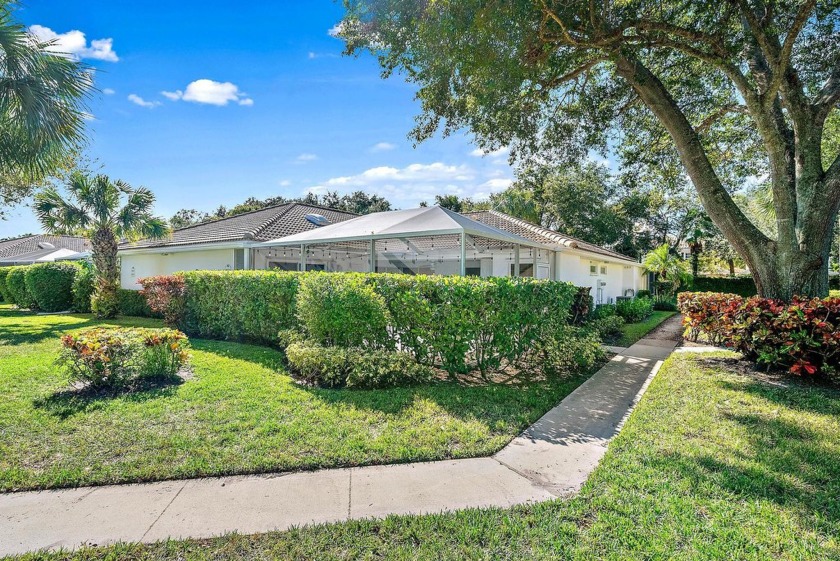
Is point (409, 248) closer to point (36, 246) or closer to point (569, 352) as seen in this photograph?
point (569, 352)

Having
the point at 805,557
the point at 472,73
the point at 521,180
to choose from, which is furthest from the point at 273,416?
the point at 521,180

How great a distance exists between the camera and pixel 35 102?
23.7 feet

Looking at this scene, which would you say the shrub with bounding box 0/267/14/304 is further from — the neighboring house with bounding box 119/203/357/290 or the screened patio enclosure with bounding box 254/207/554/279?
the screened patio enclosure with bounding box 254/207/554/279

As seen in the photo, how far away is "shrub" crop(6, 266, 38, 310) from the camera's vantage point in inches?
722

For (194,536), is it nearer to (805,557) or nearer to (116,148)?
(805,557)

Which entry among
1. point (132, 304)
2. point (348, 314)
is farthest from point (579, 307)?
point (132, 304)

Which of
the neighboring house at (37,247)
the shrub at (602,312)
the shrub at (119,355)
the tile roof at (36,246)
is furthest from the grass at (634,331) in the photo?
the tile roof at (36,246)

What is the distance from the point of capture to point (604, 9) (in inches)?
275

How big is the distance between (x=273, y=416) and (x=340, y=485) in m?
1.90

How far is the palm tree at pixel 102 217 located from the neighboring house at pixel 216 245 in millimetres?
1549

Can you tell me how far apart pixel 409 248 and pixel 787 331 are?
12.0m

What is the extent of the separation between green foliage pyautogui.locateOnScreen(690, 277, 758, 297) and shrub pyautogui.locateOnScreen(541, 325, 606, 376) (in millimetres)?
23463

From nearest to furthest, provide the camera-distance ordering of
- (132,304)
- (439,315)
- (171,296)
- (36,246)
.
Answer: (439,315) → (171,296) → (132,304) → (36,246)

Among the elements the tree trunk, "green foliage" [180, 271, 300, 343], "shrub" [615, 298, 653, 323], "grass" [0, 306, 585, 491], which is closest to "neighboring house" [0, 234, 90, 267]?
the tree trunk
